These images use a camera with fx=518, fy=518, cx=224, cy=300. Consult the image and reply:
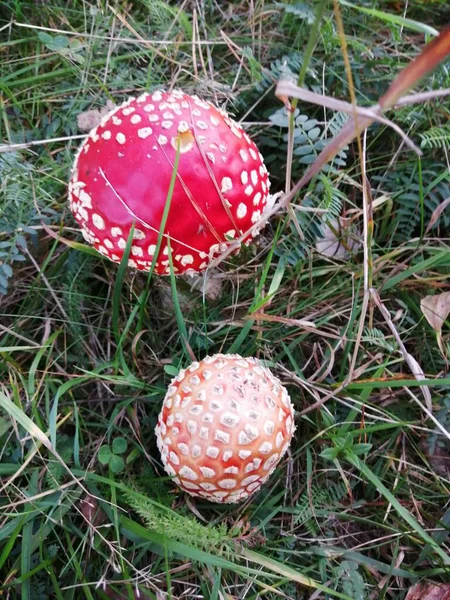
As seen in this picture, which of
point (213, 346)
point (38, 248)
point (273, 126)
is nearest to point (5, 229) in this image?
point (38, 248)

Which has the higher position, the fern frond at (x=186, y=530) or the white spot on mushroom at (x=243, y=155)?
the white spot on mushroom at (x=243, y=155)

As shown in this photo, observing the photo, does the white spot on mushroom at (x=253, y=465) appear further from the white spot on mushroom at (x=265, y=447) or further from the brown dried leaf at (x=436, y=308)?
the brown dried leaf at (x=436, y=308)

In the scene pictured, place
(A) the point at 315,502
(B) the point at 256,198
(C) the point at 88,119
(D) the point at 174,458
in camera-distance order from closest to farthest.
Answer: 1. (D) the point at 174,458
2. (B) the point at 256,198
3. (A) the point at 315,502
4. (C) the point at 88,119

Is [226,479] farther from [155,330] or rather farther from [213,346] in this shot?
[155,330]

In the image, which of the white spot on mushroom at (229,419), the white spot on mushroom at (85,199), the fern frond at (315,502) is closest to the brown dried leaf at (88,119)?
the white spot on mushroom at (85,199)

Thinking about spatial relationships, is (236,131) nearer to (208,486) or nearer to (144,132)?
(144,132)

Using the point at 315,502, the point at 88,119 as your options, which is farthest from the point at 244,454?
the point at 88,119
